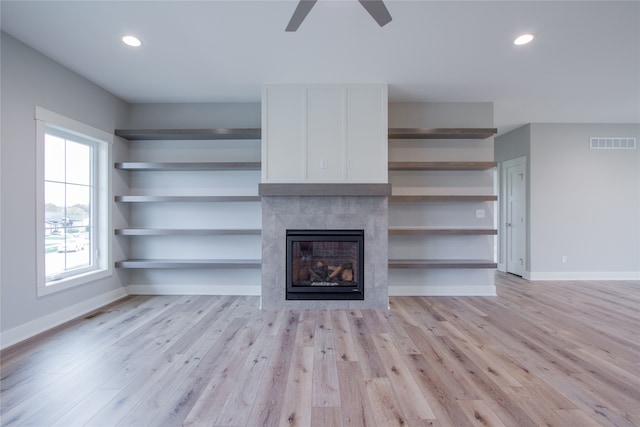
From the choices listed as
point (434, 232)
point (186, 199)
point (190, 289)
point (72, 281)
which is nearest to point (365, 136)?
point (434, 232)

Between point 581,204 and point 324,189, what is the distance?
4.66 meters

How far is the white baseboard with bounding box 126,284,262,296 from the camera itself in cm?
406

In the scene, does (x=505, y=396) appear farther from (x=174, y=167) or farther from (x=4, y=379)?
(x=174, y=167)

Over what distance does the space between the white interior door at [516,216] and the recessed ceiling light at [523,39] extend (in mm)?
3099

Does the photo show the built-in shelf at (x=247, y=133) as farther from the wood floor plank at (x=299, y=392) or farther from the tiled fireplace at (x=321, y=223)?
the wood floor plank at (x=299, y=392)

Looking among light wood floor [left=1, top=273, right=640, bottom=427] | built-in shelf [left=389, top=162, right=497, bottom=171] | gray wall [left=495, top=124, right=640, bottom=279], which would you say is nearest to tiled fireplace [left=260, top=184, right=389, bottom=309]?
light wood floor [left=1, top=273, right=640, bottom=427]

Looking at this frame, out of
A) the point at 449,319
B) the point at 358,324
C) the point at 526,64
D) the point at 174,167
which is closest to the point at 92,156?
the point at 174,167

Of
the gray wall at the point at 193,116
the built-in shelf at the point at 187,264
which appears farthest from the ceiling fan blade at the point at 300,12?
the built-in shelf at the point at 187,264

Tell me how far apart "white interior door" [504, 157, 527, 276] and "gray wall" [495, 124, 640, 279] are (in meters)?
0.18

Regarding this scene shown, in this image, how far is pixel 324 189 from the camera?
3402mm

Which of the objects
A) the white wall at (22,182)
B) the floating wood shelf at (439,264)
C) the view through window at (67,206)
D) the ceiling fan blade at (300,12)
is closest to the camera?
the ceiling fan blade at (300,12)

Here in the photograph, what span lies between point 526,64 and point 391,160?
176 cm

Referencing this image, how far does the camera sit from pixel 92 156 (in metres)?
3.64

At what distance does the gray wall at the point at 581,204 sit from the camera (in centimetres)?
494
